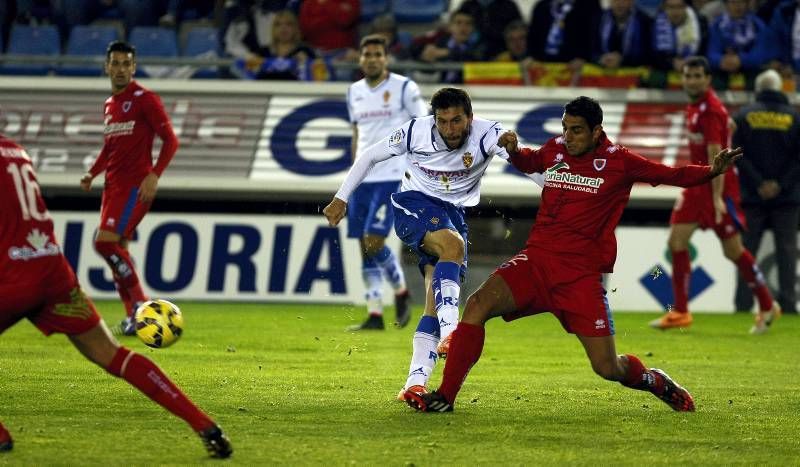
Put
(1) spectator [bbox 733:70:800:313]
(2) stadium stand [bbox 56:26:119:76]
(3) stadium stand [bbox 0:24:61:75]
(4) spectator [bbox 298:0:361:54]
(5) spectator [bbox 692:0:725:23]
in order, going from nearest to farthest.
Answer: (1) spectator [bbox 733:70:800:313]
(4) spectator [bbox 298:0:361:54]
(5) spectator [bbox 692:0:725:23]
(2) stadium stand [bbox 56:26:119:76]
(3) stadium stand [bbox 0:24:61:75]

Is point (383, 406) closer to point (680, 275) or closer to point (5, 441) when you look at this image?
point (5, 441)

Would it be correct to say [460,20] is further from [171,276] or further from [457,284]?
[457,284]

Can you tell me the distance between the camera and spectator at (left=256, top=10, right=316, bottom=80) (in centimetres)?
1712

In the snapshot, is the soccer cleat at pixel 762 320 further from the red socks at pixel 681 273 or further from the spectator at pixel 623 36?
the spectator at pixel 623 36

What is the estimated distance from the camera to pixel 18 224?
602cm

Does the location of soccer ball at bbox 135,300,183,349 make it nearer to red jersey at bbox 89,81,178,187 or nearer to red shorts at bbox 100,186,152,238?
red shorts at bbox 100,186,152,238

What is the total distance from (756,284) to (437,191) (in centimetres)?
626

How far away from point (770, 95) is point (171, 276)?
6.91m

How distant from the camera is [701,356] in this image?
11266 mm

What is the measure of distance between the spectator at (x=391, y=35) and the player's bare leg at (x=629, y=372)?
10417 mm

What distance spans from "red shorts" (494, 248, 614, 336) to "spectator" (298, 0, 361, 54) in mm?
11156

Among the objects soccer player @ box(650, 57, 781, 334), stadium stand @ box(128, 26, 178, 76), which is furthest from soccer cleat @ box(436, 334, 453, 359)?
stadium stand @ box(128, 26, 178, 76)

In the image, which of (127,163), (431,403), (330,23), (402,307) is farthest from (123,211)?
(330,23)

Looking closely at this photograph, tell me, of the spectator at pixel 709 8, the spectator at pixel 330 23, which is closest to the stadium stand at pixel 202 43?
the spectator at pixel 330 23
